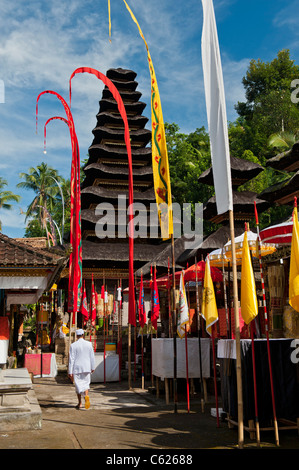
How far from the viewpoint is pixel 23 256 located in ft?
30.0

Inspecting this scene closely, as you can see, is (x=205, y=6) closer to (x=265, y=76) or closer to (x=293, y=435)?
(x=293, y=435)

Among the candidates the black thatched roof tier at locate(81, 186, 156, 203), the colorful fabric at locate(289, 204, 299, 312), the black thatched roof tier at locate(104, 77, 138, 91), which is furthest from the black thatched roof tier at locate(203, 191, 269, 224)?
the black thatched roof tier at locate(104, 77, 138, 91)

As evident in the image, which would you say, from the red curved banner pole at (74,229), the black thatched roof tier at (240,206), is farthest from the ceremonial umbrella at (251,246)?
the black thatched roof tier at (240,206)

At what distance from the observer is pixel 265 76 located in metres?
47.1

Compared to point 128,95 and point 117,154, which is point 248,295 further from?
point 128,95

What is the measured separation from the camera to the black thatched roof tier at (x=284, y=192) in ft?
47.9

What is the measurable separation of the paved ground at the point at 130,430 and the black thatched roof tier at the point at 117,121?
27955 millimetres

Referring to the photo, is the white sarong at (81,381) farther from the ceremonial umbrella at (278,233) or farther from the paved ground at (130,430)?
the ceremonial umbrella at (278,233)

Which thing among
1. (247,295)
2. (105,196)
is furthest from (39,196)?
(247,295)

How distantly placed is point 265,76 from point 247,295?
150 ft

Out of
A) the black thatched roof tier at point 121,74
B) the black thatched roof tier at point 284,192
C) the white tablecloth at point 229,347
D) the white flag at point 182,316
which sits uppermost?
the black thatched roof tier at point 121,74

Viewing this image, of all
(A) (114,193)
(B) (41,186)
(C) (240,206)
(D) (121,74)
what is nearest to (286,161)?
(C) (240,206)

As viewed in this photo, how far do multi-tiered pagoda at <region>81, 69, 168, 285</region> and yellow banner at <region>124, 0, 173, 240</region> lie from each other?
59.3 feet

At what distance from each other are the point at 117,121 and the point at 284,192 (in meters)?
22.8
